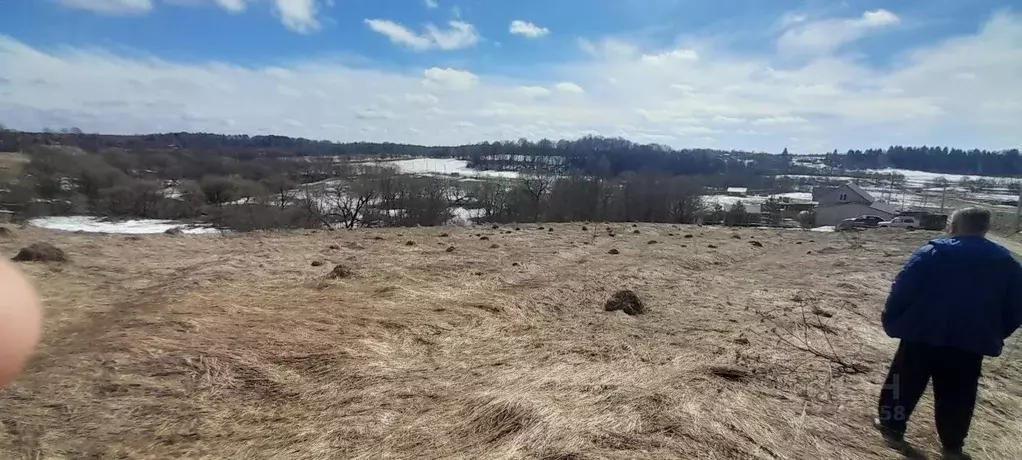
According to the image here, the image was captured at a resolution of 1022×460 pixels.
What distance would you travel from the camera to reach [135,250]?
12891mm

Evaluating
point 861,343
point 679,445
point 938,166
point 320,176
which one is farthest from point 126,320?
point 938,166

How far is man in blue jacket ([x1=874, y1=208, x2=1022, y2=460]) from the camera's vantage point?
12.7 ft

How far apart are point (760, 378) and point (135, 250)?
13683 mm

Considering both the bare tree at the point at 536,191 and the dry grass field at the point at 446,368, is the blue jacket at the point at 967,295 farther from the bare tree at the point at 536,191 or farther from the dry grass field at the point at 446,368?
the bare tree at the point at 536,191

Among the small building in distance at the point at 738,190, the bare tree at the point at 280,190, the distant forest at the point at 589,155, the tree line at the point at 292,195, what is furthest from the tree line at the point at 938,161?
the bare tree at the point at 280,190

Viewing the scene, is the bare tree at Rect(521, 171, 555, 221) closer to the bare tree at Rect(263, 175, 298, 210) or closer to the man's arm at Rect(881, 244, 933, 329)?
the bare tree at Rect(263, 175, 298, 210)

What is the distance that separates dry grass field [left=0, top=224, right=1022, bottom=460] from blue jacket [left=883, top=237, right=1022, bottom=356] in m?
1.05

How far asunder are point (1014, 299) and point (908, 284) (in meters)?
0.63

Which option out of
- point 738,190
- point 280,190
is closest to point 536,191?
point 280,190

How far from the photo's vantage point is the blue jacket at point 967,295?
12.7 ft

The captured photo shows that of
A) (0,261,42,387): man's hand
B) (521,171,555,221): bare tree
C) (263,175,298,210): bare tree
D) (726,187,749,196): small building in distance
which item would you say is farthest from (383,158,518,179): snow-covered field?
(0,261,42,387): man's hand

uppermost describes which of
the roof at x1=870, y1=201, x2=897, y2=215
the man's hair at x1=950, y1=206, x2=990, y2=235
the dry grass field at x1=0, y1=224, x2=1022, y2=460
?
the man's hair at x1=950, y1=206, x2=990, y2=235

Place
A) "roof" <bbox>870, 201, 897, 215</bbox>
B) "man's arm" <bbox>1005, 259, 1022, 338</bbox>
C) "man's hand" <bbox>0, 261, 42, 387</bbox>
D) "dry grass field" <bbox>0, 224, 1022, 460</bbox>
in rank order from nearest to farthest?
1. "man's arm" <bbox>1005, 259, 1022, 338</bbox>
2. "dry grass field" <bbox>0, 224, 1022, 460</bbox>
3. "man's hand" <bbox>0, 261, 42, 387</bbox>
4. "roof" <bbox>870, 201, 897, 215</bbox>

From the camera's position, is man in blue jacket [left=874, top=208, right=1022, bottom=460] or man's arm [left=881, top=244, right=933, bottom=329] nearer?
man in blue jacket [left=874, top=208, right=1022, bottom=460]
